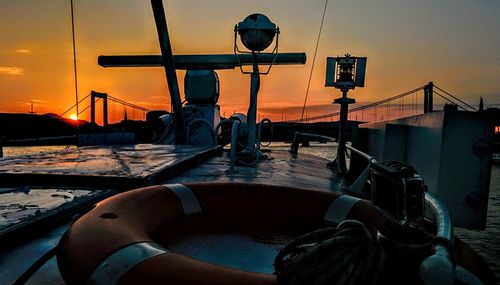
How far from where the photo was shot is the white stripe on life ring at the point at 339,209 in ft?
7.15

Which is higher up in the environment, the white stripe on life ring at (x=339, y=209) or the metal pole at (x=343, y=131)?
the metal pole at (x=343, y=131)

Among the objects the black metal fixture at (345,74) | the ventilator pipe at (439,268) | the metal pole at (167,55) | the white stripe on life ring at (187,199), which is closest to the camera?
the ventilator pipe at (439,268)

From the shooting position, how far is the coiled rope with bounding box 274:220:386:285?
42.2 inches

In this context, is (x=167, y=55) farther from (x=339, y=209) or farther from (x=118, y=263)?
(x=118, y=263)

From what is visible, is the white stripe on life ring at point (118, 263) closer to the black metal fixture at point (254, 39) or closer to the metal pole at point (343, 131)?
the black metal fixture at point (254, 39)

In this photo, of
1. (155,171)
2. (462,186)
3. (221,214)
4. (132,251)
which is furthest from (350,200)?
(155,171)

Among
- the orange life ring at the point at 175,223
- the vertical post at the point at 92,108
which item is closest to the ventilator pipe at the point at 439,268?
the orange life ring at the point at 175,223

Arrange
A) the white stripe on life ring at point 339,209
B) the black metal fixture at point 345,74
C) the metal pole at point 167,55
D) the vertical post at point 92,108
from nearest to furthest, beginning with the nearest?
1. the white stripe on life ring at point 339,209
2. the black metal fixture at point 345,74
3. the metal pole at point 167,55
4. the vertical post at point 92,108

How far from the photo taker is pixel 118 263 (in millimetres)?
1363

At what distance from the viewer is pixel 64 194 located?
286cm

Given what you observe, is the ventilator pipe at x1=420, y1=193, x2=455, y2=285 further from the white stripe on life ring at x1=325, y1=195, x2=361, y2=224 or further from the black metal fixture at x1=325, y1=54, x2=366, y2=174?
the black metal fixture at x1=325, y1=54, x2=366, y2=174

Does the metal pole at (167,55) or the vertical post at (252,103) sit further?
Answer: the metal pole at (167,55)

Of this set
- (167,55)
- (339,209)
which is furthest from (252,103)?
(339,209)

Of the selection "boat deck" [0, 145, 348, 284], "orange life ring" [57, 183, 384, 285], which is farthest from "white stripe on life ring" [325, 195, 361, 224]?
"boat deck" [0, 145, 348, 284]
